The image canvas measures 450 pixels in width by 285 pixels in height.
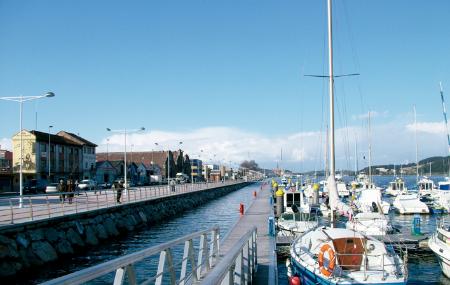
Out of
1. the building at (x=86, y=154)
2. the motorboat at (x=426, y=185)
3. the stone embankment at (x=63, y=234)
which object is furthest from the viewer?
the building at (x=86, y=154)

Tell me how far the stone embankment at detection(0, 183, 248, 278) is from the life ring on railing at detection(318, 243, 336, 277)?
471 inches

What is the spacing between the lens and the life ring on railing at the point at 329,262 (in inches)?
515

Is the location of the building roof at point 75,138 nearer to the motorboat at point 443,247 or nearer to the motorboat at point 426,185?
the motorboat at point 426,185

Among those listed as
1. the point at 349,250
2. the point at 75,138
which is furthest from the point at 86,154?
the point at 349,250

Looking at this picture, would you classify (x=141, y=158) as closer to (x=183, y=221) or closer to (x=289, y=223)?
(x=183, y=221)

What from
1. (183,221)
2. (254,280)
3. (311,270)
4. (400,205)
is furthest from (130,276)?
(400,205)

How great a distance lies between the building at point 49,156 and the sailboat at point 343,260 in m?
62.9

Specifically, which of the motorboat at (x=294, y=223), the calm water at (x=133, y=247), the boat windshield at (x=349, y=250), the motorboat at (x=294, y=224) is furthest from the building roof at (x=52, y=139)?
the boat windshield at (x=349, y=250)

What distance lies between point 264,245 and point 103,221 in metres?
13.4

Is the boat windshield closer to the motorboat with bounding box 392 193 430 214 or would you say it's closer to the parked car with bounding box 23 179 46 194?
the motorboat with bounding box 392 193 430 214

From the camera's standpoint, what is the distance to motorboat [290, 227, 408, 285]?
1288 cm

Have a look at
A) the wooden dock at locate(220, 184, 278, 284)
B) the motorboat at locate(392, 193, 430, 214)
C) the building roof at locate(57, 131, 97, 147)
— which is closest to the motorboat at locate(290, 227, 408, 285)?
the wooden dock at locate(220, 184, 278, 284)

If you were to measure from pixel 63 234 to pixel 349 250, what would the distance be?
49.2ft

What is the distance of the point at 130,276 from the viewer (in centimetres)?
550
